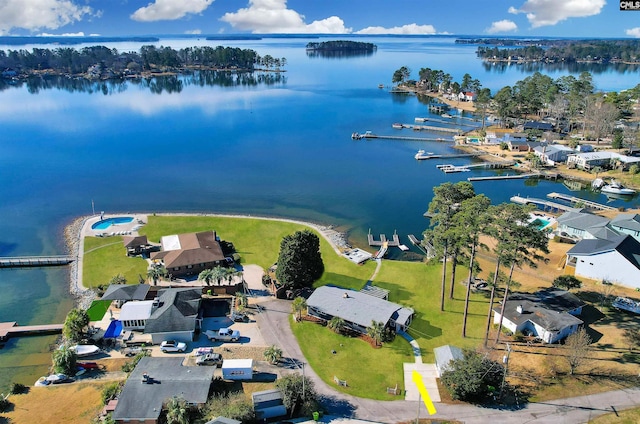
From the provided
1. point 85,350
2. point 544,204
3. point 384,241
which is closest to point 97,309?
point 85,350

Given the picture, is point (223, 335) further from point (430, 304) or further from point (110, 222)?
point (110, 222)

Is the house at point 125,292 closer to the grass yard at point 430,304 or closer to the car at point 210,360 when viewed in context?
the car at point 210,360

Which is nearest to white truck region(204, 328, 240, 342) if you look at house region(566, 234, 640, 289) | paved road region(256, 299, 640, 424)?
paved road region(256, 299, 640, 424)

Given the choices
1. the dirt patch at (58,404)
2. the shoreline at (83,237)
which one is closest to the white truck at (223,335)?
the dirt patch at (58,404)

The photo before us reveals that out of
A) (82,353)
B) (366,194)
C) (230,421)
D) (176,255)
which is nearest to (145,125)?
(366,194)

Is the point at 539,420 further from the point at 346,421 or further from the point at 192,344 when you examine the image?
the point at 192,344
